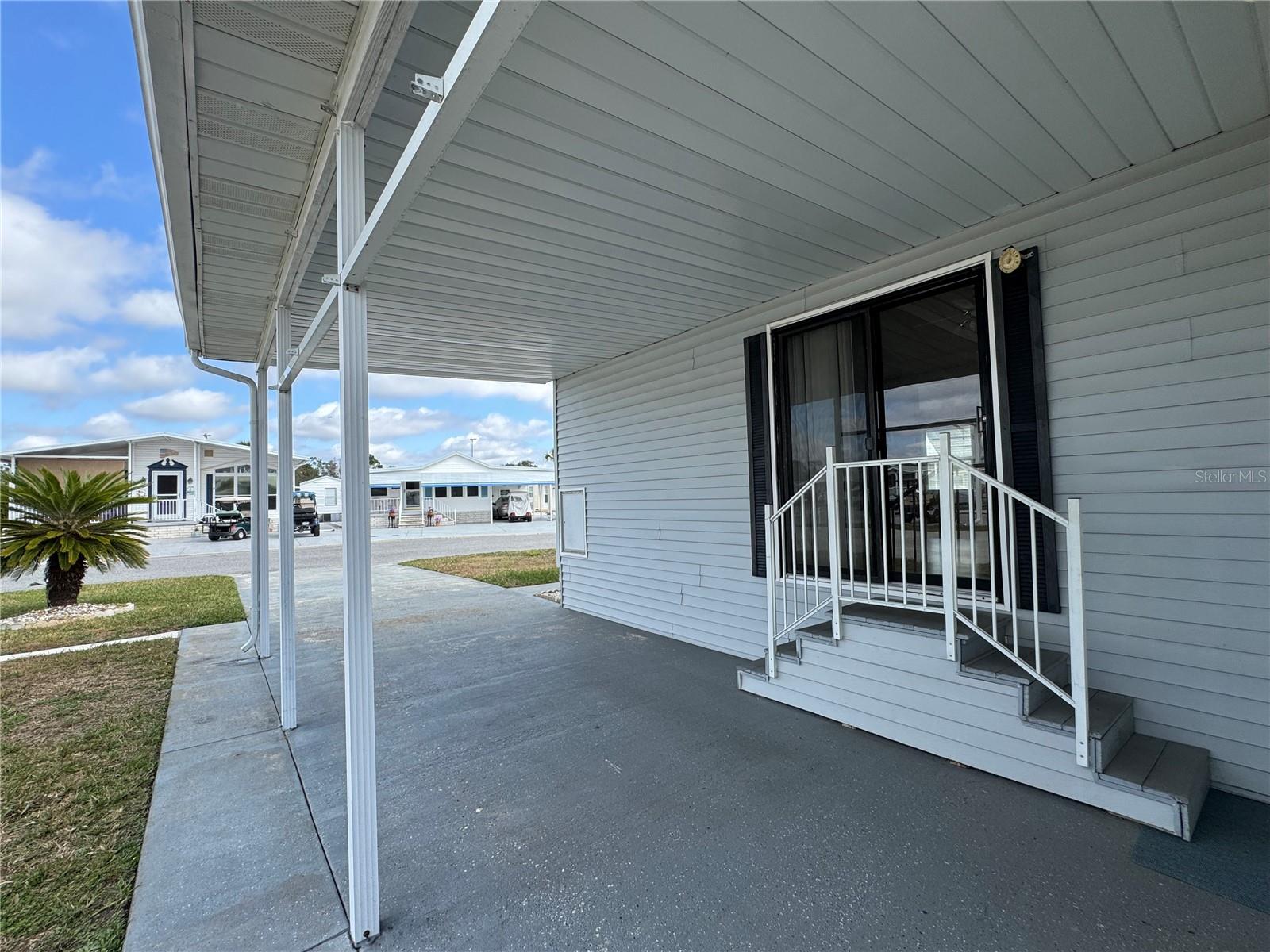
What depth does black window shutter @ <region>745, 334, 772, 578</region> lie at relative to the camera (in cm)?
419

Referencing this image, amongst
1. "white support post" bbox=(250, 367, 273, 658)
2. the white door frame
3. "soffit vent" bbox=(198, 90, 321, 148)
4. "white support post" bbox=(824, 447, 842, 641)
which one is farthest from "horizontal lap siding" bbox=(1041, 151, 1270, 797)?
"white support post" bbox=(250, 367, 273, 658)

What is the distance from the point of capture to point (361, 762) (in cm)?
170

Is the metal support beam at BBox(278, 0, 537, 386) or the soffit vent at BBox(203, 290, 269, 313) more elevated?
the soffit vent at BBox(203, 290, 269, 313)

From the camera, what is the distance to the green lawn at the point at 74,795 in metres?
1.75

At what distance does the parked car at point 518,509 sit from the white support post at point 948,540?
85.2 ft

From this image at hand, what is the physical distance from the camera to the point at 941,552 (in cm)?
276

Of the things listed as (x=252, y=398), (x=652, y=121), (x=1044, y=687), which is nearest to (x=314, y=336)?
(x=652, y=121)

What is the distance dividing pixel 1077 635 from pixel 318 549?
1759 cm

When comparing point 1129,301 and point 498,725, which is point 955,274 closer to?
point 1129,301

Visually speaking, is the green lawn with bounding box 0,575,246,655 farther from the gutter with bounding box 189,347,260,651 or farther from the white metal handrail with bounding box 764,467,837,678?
the white metal handrail with bounding box 764,467,837,678

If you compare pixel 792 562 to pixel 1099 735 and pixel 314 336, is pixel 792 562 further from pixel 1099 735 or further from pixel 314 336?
pixel 314 336

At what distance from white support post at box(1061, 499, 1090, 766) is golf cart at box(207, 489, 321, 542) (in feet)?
54.7

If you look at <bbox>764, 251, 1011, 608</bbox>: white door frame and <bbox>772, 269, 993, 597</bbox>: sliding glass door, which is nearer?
<bbox>764, 251, 1011, 608</bbox>: white door frame

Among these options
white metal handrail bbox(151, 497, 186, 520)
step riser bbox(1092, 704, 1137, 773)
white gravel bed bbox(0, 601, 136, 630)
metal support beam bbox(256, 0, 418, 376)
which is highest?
metal support beam bbox(256, 0, 418, 376)
